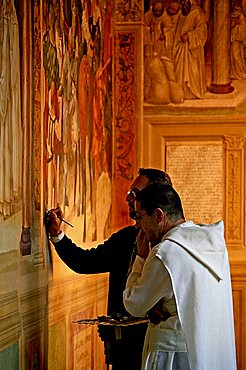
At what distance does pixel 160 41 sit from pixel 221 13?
2.79ft

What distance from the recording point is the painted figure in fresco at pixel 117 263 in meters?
7.05

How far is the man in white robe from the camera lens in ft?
19.4

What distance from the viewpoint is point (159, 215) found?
6031 mm

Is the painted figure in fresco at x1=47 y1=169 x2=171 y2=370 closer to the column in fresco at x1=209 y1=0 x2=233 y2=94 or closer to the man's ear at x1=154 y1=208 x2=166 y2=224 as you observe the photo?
the man's ear at x1=154 y1=208 x2=166 y2=224

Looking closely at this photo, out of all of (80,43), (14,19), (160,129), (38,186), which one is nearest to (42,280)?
(38,186)

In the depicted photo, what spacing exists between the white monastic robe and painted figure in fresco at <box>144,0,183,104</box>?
5.37m

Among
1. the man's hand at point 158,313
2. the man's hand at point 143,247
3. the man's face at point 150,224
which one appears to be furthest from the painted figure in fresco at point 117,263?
the man's hand at point 158,313

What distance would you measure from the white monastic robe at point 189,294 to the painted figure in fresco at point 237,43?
541 cm

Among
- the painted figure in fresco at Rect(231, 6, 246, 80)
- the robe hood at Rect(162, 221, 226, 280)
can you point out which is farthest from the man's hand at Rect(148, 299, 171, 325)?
the painted figure in fresco at Rect(231, 6, 246, 80)

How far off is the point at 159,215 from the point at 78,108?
288cm

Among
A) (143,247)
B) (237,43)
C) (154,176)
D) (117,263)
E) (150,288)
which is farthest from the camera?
(237,43)

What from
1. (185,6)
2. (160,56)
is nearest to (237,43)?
(185,6)

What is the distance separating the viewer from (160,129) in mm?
11445

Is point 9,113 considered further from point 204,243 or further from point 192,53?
point 192,53
